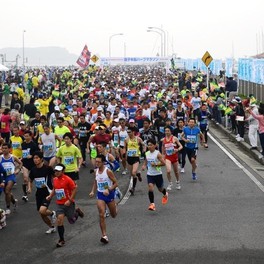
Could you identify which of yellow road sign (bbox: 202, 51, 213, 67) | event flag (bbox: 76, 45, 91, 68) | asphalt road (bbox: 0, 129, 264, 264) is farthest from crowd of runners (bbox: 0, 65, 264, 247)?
event flag (bbox: 76, 45, 91, 68)

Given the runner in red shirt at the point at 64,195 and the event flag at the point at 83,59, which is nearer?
the runner in red shirt at the point at 64,195

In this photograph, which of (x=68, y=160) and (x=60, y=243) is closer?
(x=60, y=243)

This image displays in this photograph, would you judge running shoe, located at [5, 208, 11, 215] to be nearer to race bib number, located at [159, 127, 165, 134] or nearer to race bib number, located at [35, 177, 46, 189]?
race bib number, located at [35, 177, 46, 189]

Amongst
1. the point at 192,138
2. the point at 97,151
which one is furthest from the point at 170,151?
the point at 97,151

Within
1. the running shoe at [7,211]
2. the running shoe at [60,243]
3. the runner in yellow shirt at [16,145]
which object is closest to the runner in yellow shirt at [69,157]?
the running shoe at [7,211]

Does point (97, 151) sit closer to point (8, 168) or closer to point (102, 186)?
point (8, 168)

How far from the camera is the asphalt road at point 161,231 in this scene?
9.07 metres

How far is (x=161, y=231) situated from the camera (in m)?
10.4

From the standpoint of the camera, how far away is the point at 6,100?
3769cm

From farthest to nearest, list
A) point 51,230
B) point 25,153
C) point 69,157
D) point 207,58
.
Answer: point 207,58
point 25,153
point 69,157
point 51,230

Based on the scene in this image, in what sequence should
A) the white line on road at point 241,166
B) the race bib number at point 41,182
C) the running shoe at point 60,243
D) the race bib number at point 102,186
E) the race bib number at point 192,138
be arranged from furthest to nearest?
the race bib number at point 192,138 < the white line on road at point 241,166 < the race bib number at point 41,182 < the race bib number at point 102,186 < the running shoe at point 60,243

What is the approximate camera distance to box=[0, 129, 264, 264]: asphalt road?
9070mm

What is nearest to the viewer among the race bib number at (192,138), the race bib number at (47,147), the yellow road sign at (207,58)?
the race bib number at (47,147)

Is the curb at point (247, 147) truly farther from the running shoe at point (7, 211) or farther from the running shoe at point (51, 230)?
the running shoe at point (51, 230)
